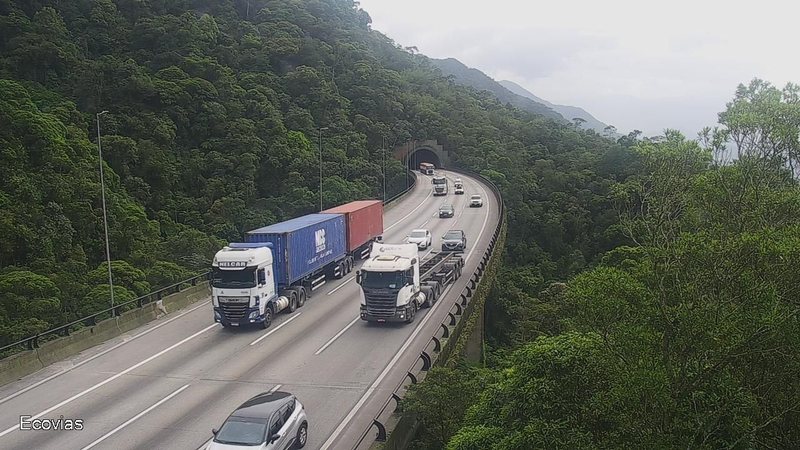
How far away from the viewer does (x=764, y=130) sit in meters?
15.0

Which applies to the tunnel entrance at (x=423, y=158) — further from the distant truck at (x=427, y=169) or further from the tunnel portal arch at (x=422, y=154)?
the distant truck at (x=427, y=169)

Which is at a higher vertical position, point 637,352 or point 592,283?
point 592,283

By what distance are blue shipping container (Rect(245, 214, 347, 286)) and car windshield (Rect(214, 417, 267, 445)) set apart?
11803 mm

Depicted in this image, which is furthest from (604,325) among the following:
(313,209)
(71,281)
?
(313,209)

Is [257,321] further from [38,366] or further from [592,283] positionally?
[592,283]

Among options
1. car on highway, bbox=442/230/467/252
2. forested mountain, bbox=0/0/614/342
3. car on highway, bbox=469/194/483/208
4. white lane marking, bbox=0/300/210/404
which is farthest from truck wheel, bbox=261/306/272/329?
car on highway, bbox=469/194/483/208

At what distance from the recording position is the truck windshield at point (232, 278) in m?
22.0

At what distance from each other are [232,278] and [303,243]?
5.10 metres

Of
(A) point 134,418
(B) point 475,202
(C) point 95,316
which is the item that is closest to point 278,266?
(C) point 95,316

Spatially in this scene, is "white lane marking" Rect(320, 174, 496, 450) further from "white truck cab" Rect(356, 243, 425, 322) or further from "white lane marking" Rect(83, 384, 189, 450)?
"white lane marking" Rect(83, 384, 189, 450)

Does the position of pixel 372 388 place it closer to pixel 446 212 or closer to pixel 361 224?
pixel 361 224

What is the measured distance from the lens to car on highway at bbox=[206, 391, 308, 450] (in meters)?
13.0

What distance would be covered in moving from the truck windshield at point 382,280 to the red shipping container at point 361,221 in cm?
968

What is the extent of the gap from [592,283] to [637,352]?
54.5 inches
